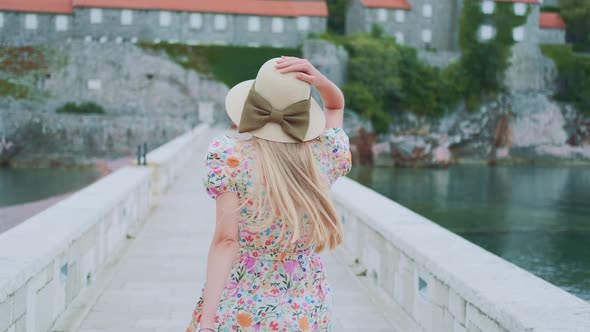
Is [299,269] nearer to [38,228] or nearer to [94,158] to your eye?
[38,228]

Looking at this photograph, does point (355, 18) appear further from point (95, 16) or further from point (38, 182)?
point (38, 182)

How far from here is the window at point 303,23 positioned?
45.9 m

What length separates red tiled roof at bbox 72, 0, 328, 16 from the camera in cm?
4431

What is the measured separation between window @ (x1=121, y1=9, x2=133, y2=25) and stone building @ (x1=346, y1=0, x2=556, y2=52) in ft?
48.4

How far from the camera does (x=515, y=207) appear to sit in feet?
80.6

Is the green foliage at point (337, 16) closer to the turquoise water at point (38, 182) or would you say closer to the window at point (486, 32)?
the window at point (486, 32)

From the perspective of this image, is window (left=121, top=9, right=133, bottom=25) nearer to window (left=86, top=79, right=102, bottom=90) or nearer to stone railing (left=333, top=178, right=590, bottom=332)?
window (left=86, top=79, right=102, bottom=90)

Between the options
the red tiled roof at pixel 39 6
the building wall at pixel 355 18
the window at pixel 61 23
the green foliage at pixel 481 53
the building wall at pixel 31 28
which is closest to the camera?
the building wall at pixel 31 28

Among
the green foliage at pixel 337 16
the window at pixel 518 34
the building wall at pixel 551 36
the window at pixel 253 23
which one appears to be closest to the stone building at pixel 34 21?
the window at pixel 253 23

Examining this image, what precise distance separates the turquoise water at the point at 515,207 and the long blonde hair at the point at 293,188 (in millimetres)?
10371

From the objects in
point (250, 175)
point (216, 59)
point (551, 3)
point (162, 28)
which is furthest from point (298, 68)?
point (551, 3)

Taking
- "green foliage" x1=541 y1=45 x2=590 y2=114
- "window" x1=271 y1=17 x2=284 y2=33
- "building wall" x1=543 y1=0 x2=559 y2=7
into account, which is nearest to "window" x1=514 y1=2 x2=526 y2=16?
"green foliage" x1=541 y1=45 x2=590 y2=114

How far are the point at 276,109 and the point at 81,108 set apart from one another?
136 ft

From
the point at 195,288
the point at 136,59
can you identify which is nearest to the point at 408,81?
the point at 136,59
